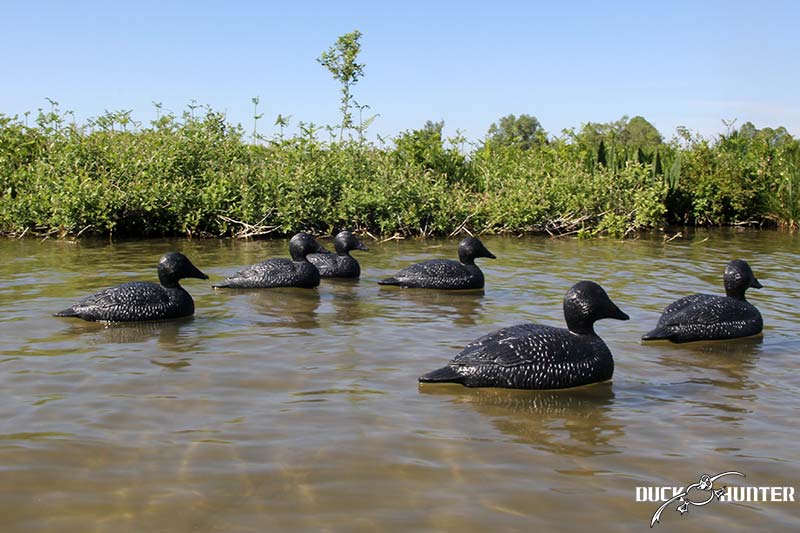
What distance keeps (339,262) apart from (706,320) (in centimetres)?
543

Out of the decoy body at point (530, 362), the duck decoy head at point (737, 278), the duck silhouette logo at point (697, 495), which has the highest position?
the duck decoy head at point (737, 278)

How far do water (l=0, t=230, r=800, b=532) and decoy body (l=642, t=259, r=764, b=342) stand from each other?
0.48 ft

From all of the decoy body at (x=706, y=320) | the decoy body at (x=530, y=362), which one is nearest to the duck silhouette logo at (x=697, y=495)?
the decoy body at (x=530, y=362)

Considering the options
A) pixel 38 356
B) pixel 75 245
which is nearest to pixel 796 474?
pixel 38 356

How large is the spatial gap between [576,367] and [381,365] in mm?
1691

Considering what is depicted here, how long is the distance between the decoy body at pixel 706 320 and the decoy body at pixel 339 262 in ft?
16.2

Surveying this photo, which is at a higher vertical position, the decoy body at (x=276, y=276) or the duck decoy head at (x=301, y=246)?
the duck decoy head at (x=301, y=246)

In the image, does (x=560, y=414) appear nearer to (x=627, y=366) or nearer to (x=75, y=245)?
(x=627, y=366)

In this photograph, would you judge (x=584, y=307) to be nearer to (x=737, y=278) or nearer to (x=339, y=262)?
(x=737, y=278)

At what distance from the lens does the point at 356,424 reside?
562cm

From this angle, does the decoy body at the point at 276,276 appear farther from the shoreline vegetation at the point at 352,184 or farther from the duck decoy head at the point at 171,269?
the shoreline vegetation at the point at 352,184

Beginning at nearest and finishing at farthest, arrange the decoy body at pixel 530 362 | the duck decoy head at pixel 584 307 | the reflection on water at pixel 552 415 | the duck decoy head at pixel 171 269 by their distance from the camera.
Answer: the reflection on water at pixel 552 415 < the decoy body at pixel 530 362 < the duck decoy head at pixel 584 307 < the duck decoy head at pixel 171 269

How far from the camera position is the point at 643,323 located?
9023 mm

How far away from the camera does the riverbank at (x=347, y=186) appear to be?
16.3m
